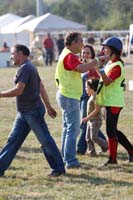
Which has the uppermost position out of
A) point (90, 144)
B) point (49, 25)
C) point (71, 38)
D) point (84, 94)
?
point (71, 38)

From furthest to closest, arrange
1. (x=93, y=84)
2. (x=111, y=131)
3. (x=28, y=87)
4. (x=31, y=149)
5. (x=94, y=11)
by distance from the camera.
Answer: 1. (x=94, y=11)
2. (x=31, y=149)
3. (x=93, y=84)
4. (x=111, y=131)
5. (x=28, y=87)

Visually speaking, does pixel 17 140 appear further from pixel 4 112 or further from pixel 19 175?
pixel 4 112

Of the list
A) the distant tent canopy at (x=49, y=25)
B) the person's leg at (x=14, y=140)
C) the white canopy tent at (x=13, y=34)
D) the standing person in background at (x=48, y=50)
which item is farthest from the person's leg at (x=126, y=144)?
the white canopy tent at (x=13, y=34)

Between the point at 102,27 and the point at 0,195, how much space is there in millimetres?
72351

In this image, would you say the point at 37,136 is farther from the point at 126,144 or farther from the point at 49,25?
the point at 49,25

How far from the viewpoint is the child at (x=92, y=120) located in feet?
29.7

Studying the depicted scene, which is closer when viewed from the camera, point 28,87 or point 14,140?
point 28,87

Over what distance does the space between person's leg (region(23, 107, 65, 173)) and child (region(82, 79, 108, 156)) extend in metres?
1.12

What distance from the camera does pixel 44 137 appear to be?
801 centimetres

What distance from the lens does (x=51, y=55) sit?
34.2 meters

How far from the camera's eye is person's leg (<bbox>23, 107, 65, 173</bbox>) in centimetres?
792

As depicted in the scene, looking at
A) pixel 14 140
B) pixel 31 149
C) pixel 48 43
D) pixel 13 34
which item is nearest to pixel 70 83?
pixel 14 140

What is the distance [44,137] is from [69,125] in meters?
0.57

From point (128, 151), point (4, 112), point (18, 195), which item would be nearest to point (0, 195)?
point (18, 195)
